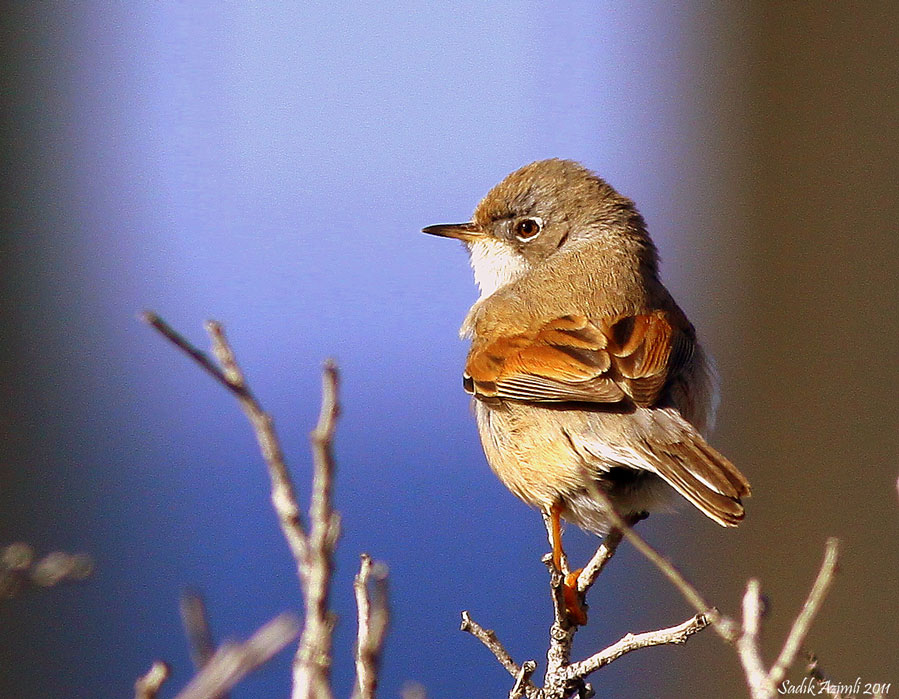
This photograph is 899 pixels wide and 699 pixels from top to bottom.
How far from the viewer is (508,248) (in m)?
4.56

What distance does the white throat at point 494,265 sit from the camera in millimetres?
4512

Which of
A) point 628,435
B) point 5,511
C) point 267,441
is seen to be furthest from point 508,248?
point 267,441

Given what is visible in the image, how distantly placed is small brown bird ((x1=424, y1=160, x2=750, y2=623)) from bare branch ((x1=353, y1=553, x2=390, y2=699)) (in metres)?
1.25

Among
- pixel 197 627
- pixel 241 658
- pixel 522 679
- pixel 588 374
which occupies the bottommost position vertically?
pixel 522 679

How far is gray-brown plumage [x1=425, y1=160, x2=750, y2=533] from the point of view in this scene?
3.24m

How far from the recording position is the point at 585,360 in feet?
11.6

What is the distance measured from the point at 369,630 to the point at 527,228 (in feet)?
9.64

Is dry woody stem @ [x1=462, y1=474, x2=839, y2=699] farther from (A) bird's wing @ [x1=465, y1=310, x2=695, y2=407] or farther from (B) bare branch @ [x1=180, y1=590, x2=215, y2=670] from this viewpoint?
(B) bare branch @ [x1=180, y1=590, x2=215, y2=670]

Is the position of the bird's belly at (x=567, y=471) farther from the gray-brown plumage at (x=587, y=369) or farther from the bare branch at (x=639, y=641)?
the bare branch at (x=639, y=641)

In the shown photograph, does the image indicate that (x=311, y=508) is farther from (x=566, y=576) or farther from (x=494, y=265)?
(x=494, y=265)

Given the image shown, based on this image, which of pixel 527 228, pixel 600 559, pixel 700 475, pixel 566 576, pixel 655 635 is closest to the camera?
pixel 655 635

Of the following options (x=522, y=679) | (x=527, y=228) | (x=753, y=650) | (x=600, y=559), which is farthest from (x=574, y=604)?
(x=527, y=228)

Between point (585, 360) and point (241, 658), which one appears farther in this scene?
point (585, 360)

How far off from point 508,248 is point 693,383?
3.60ft
